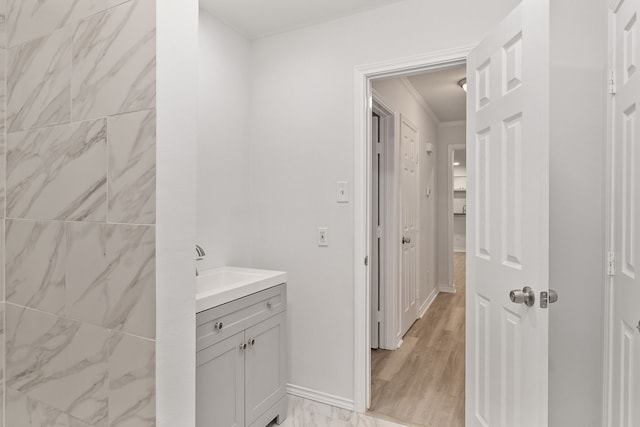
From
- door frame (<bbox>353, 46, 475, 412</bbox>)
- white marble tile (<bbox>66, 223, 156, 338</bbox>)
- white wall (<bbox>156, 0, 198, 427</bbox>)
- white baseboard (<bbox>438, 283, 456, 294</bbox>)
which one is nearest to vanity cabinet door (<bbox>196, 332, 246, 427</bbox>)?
white wall (<bbox>156, 0, 198, 427</bbox>)

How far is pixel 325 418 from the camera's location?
2.31 metres

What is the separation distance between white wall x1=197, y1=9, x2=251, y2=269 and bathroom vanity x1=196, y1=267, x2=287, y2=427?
9.5 inches

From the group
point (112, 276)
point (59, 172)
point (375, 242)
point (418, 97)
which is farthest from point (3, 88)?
point (418, 97)

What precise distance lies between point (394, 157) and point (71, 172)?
2.73 m

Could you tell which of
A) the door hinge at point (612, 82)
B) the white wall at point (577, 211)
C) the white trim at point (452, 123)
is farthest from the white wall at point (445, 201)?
the door hinge at point (612, 82)

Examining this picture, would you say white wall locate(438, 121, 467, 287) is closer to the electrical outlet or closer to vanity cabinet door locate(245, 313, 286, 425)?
the electrical outlet

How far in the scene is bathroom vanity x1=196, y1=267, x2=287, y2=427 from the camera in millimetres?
1699

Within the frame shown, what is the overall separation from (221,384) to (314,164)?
4.72 feet

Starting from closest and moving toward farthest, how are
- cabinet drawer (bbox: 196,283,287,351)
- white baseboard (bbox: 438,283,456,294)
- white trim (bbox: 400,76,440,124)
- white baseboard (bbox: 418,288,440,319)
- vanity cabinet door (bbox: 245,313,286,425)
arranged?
cabinet drawer (bbox: 196,283,287,351), vanity cabinet door (bbox: 245,313,286,425), white trim (bbox: 400,76,440,124), white baseboard (bbox: 418,288,440,319), white baseboard (bbox: 438,283,456,294)

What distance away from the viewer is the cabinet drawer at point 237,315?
168cm

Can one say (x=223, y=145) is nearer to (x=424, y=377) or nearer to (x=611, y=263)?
(x=611, y=263)

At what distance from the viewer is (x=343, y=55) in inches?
94.6

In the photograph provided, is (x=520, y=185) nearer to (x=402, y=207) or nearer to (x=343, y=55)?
(x=343, y=55)

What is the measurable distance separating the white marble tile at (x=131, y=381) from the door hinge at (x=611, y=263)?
1769 mm
